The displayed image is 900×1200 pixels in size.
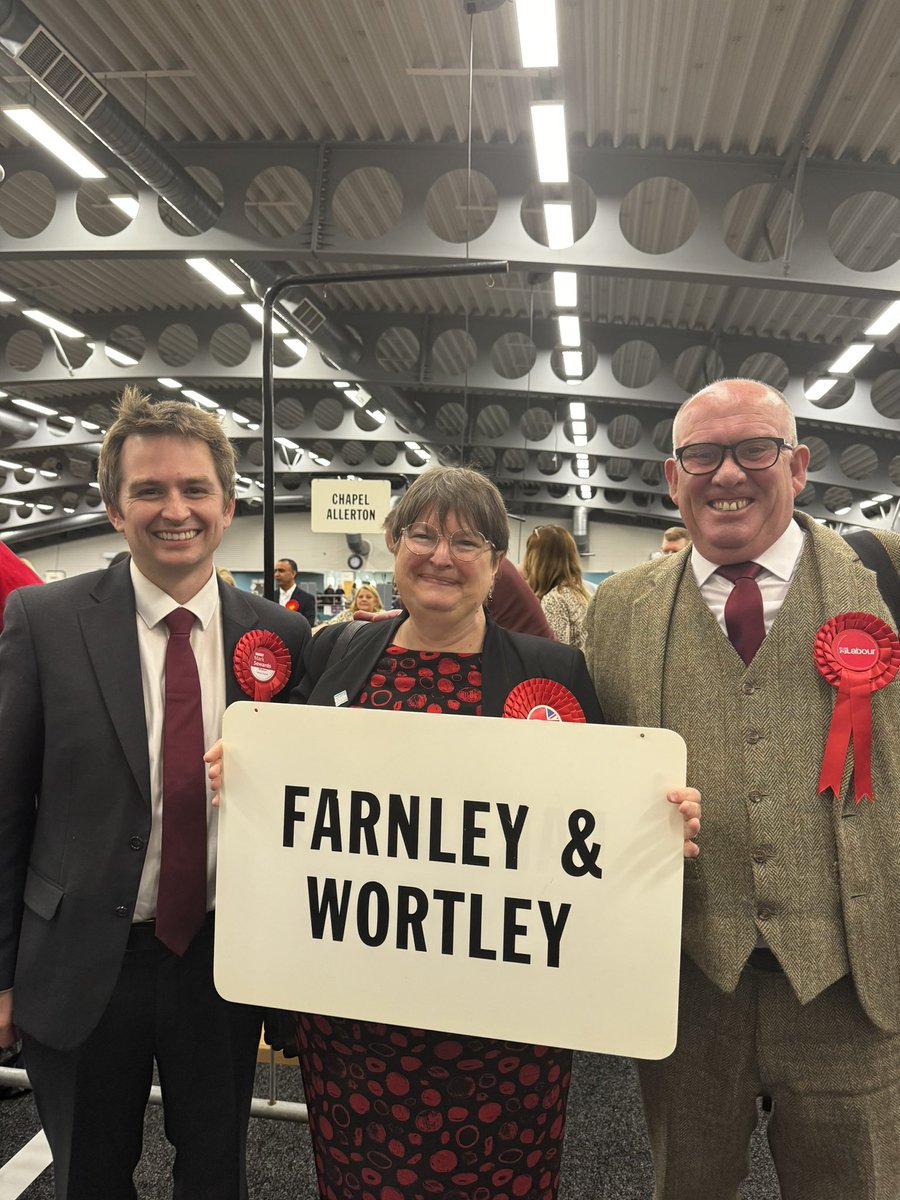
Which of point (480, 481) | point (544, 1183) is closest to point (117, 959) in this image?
point (544, 1183)

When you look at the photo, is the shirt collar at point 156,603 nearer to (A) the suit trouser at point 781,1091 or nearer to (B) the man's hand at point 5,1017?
(B) the man's hand at point 5,1017

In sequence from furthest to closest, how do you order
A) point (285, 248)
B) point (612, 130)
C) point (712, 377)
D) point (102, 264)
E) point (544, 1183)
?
point (712, 377) → point (102, 264) → point (285, 248) → point (612, 130) → point (544, 1183)

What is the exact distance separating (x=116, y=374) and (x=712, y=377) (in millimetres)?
6686

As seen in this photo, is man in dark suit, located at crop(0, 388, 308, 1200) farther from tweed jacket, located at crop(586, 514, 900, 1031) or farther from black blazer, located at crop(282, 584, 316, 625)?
black blazer, located at crop(282, 584, 316, 625)

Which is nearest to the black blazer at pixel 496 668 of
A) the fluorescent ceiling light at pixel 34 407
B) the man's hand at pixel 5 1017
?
the man's hand at pixel 5 1017

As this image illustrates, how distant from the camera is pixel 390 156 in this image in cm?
504

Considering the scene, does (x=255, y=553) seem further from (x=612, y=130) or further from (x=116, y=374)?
(x=612, y=130)

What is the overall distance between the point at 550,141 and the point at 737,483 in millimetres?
3577

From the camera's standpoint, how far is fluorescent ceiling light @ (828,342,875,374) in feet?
23.1

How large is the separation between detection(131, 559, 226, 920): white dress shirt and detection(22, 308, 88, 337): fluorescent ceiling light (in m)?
8.22

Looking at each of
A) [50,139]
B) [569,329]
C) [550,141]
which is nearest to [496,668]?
[550,141]

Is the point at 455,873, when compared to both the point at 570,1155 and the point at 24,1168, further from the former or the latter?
the point at 24,1168

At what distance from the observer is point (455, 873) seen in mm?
1231

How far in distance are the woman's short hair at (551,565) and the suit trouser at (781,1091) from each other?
7.87 feet
